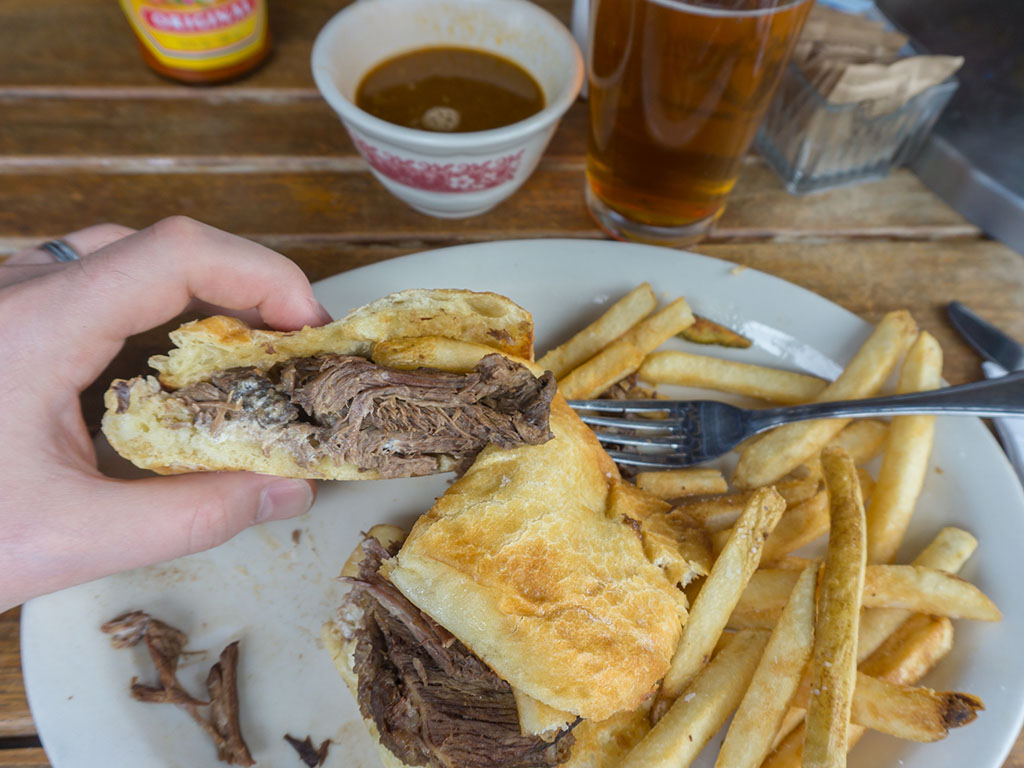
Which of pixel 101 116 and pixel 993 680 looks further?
pixel 101 116

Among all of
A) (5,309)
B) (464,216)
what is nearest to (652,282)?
(464,216)

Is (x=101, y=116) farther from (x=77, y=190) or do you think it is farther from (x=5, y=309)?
(x=5, y=309)

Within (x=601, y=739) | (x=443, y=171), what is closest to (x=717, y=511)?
(x=601, y=739)

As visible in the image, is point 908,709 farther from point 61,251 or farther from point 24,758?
point 61,251

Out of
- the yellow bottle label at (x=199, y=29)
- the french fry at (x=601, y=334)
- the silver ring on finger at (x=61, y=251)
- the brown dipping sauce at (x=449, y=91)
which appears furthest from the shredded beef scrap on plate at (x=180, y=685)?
the yellow bottle label at (x=199, y=29)

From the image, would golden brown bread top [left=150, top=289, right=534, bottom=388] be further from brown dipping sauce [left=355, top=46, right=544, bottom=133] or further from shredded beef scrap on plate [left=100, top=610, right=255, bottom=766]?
brown dipping sauce [left=355, top=46, right=544, bottom=133]

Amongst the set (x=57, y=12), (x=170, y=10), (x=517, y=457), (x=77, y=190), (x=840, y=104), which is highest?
(x=840, y=104)

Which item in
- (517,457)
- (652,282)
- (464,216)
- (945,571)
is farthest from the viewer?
(464,216)
